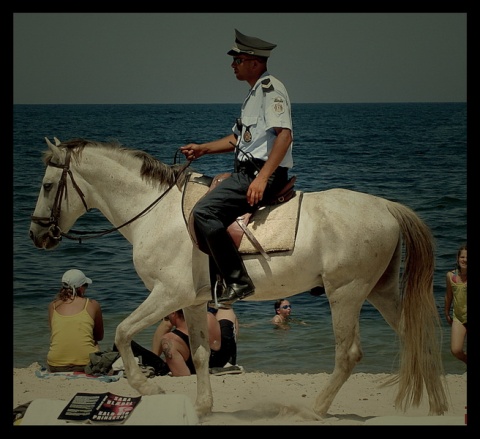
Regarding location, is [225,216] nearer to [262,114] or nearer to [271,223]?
[271,223]

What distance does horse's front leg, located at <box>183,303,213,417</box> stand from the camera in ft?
25.0

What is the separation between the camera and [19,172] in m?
25.2

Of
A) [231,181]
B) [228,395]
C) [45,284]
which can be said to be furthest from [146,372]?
[45,284]

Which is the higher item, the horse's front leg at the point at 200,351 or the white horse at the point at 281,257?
the white horse at the point at 281,257

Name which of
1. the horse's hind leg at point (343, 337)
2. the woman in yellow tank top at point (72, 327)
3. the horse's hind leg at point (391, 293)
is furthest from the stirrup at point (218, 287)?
the woman in yellow tank top at point (72, 327)

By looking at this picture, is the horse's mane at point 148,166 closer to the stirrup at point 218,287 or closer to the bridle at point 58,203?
the bridle at point 58,203

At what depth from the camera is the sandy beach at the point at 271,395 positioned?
7645mm

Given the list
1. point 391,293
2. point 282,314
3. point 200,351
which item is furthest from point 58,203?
point 282,314

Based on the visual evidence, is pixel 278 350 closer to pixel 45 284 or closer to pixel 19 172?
pixel 45 284

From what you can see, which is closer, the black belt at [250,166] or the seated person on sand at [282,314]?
the black belt at [250,166]

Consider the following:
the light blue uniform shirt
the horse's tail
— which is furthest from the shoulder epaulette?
the horse's tail

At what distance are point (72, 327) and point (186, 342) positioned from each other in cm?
120

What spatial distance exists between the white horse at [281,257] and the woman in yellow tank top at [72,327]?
5.62ft
